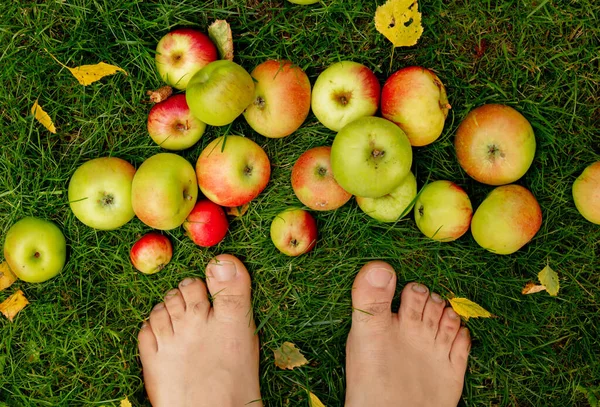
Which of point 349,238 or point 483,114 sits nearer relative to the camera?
point 483,114

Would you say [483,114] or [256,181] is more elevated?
[483,114]

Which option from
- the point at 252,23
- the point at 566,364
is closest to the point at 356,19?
the point at 252,23

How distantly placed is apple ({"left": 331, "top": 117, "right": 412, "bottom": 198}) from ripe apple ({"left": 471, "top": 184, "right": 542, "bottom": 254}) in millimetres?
514

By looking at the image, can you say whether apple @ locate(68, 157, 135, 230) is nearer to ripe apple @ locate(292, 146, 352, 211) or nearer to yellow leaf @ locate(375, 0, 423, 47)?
ripe apple @ locate(292, 146, 352, 211)

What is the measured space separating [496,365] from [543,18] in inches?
70.5

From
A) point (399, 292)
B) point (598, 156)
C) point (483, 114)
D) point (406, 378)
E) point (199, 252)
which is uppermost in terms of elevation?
point (483, 114)

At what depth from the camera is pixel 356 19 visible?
252cm

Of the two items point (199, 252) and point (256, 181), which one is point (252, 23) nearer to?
point (256, 181)

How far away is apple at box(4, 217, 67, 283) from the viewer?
2.46 meters

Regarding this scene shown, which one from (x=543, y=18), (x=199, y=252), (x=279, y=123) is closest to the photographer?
(x=279, y=123)

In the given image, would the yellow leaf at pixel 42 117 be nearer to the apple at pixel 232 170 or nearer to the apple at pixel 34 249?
the apple at pixel 34 249

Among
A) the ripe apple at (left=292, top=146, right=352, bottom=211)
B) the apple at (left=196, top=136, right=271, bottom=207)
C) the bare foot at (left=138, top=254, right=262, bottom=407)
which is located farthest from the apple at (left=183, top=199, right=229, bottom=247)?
the ripe apple at (left=292, top=146, right=352, bottom=211)

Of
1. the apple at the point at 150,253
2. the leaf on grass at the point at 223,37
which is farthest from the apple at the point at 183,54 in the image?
the apple at the point at 150,253

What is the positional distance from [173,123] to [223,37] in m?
0.50
